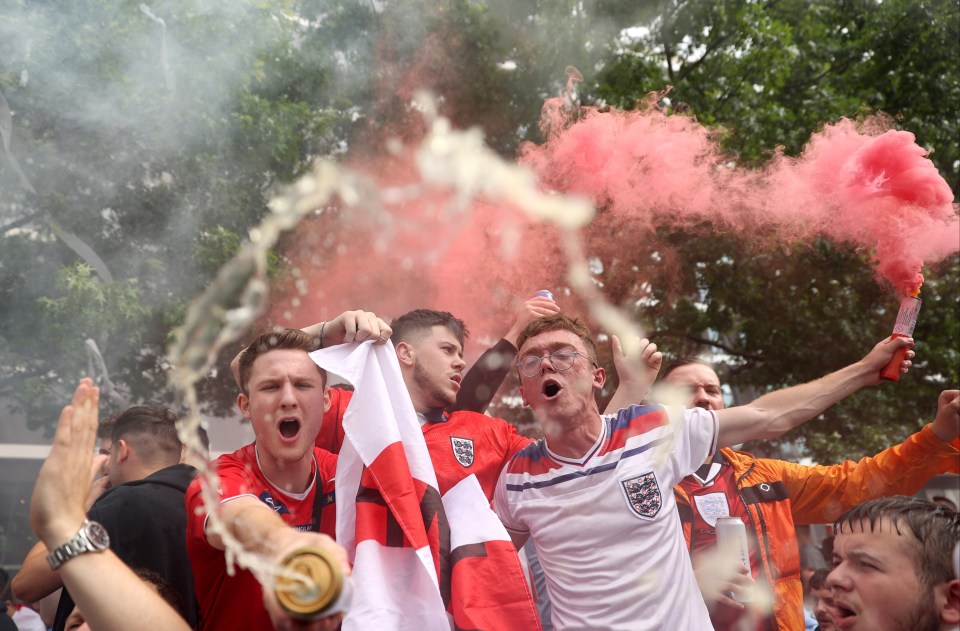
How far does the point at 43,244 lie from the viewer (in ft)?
29.4

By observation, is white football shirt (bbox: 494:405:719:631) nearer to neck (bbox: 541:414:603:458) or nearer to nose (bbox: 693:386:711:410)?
neck (bbox: 541:414:603:458)

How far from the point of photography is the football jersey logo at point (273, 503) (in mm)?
2652

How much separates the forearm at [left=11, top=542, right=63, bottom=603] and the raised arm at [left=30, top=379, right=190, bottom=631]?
175 cm

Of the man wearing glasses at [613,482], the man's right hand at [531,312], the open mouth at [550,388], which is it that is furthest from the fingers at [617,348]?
the open mouth at [550,388]

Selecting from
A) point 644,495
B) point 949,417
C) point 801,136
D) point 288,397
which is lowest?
point 644,495

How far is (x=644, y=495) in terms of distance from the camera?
2740 mm

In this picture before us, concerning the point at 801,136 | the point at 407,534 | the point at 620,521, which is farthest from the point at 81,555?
the point at 801,136

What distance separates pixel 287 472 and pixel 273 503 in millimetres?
130

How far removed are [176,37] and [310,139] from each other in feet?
6.00

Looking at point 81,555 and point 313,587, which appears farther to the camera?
point 81,555

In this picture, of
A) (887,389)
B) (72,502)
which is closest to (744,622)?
(72,502)

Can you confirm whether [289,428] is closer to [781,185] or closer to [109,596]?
[109,596]

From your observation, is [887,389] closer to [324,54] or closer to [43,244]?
[324,54]

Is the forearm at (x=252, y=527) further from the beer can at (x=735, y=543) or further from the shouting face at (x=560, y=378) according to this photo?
the beer can at (x=735, y=543)
